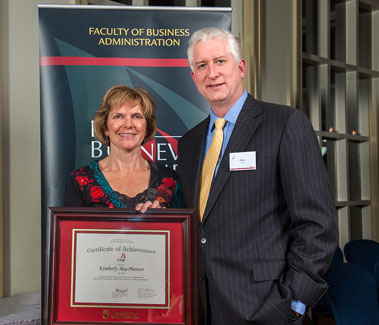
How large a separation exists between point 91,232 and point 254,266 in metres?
0.62

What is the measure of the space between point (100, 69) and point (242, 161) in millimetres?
1033

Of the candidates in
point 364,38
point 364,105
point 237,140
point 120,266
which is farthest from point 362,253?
point 120,266

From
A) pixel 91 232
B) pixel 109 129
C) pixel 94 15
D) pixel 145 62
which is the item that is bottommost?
pixel 91 232

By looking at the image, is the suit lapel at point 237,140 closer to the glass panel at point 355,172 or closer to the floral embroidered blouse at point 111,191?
the floral embroidered blouse at point 111,191

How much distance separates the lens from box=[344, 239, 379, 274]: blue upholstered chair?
4426 millimetres

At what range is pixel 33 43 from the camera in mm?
3021

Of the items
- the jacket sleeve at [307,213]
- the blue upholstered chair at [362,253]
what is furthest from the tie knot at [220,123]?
the blue upholstered chair at [362,253]

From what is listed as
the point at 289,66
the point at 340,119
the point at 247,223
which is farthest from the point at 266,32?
the point at 247,223

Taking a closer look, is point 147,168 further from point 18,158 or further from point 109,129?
point 18,158

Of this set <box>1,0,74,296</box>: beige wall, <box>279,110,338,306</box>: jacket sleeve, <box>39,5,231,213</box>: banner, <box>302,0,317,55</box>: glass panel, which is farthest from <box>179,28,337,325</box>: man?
<box>302,0,317,55</box>: glass panel

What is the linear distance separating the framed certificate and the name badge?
0.91 ft

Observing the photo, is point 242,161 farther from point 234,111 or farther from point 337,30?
point 337,30

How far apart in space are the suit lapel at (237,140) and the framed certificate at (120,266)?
0.62ft

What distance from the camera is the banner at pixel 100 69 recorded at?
8.01ft
